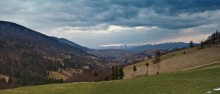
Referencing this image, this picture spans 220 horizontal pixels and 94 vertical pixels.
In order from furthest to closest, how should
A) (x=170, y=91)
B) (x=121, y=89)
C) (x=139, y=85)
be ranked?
(x=139, y=85)
(x=121, y=89)
(x=170, y=91)

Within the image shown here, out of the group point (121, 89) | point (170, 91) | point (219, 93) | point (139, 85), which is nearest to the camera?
point (219, 93)

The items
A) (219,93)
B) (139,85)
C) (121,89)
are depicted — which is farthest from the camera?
(139,85)

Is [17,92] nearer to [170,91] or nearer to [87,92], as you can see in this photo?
[87,92]

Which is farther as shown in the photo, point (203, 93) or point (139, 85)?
point (139, 85)

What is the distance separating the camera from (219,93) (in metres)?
36.7

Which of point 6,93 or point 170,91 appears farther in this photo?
point 6,93

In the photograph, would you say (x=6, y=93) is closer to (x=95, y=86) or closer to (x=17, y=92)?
(x=17, y=92)

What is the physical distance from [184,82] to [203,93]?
36.1 ft

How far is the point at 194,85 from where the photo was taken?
4653 centimetres

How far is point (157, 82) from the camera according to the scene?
164ft

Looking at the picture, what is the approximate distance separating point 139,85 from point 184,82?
263 inches

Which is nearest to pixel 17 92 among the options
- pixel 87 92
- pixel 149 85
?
pixel 87 92

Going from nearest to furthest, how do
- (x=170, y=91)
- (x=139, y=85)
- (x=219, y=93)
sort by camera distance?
(x=219, y=93) < (x=170, y=91) < (x=139, y=85)

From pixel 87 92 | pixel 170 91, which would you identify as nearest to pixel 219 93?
pixel 170 91
